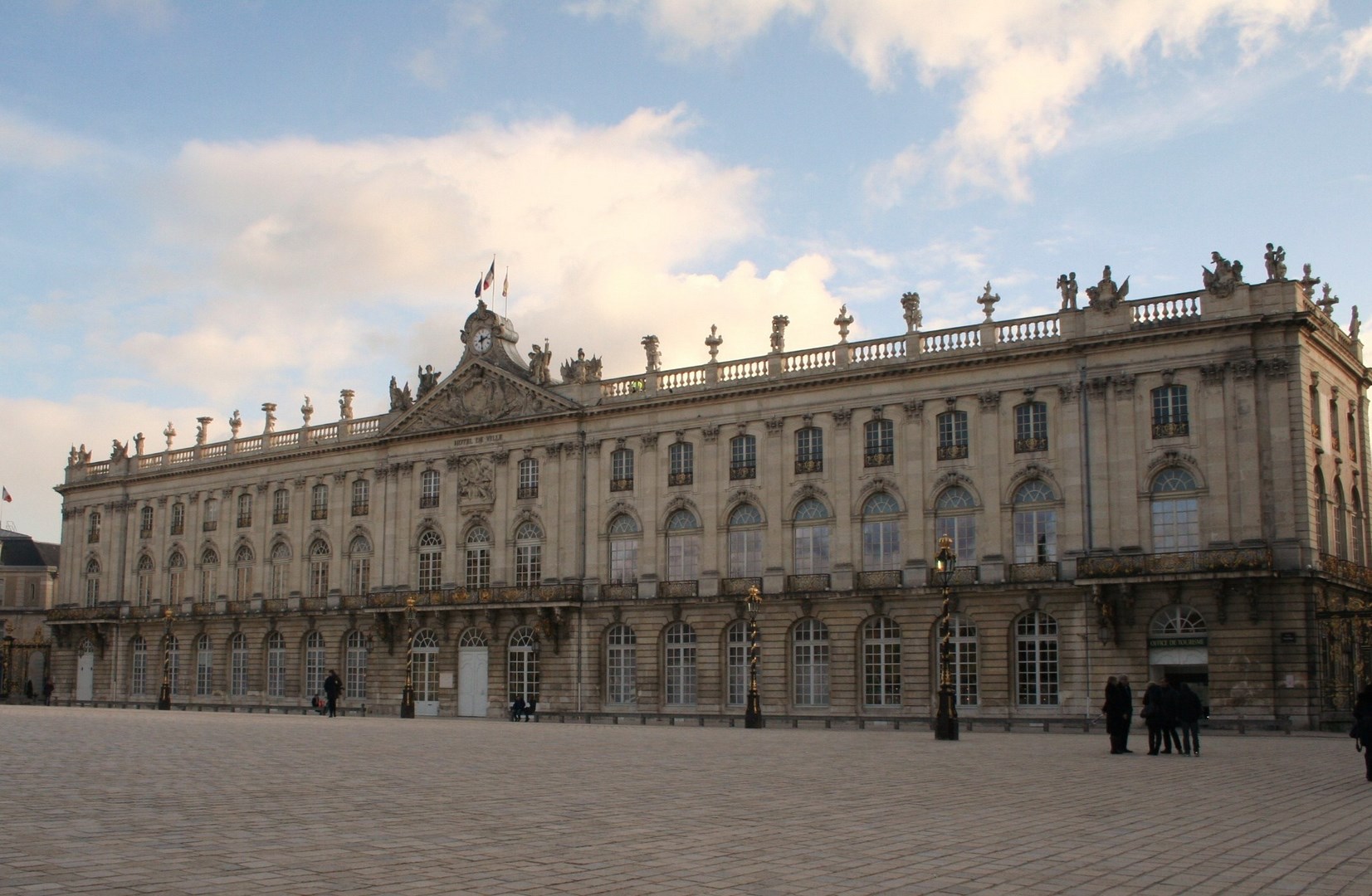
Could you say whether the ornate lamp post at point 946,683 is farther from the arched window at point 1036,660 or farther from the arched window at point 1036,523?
the arched window at point 1036,523

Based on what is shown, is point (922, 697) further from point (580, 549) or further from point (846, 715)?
point (580, 549)

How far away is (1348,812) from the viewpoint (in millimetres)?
16094

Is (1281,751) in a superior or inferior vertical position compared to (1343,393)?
inferior

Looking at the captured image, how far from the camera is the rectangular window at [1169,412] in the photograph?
4391 cm

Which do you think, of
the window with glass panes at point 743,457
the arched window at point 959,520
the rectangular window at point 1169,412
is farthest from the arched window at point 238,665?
the rectangular window at point 1169,412

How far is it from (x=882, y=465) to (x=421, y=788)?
3359 centimetres

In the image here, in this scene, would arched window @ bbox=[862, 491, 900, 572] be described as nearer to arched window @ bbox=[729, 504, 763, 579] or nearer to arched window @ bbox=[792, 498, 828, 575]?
arched window @ bbox=[792, 498, 828, 575]

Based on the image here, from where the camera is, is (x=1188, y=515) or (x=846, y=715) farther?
(x=846, y=715)

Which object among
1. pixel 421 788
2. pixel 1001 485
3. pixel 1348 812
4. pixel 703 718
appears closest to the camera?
pixel 1348 812

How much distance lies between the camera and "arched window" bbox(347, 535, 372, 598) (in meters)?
63.3

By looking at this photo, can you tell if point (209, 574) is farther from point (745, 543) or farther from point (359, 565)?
point (745, 543)

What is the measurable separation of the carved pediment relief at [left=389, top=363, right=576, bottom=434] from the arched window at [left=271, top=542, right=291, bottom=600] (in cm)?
914

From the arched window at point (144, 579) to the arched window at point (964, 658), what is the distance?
43.9m

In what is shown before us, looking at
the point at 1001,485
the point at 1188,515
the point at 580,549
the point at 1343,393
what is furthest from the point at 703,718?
the point at 1343,393
